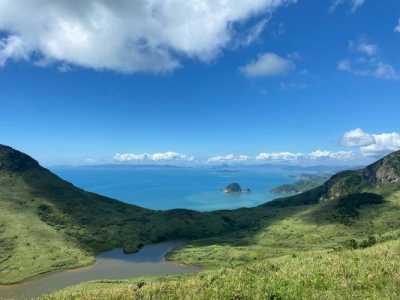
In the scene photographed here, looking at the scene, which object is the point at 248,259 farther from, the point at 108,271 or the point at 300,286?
the point at 300,286

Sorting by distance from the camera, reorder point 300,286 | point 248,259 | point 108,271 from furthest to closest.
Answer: point 108,271
point 248,259
point 300,286

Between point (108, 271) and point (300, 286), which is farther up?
point (300, 286)

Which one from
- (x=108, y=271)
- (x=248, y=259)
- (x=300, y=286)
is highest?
(x=300, y=286)

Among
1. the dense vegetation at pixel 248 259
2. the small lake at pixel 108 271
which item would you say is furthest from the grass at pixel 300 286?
the small lake at pixel 108 271

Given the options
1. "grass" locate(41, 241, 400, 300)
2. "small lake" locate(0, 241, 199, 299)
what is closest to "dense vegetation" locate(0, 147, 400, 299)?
"grass" locate(41, 241, 400, 300)

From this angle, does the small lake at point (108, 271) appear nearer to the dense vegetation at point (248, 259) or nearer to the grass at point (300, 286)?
the dense vegetation at point (248, 259)

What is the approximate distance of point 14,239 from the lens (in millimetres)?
169000

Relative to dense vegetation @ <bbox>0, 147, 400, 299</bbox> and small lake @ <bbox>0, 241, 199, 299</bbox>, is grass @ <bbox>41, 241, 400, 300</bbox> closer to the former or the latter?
dense vegetation @ <bbox>0, 147, 400, 299</bbox>

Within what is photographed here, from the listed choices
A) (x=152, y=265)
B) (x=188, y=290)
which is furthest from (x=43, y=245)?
(x=188, y=290)

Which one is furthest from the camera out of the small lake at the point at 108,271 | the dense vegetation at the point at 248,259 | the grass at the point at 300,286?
the small lake at the point at 108,271

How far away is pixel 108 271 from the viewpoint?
457 ft

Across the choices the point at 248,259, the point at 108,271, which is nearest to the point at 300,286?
the point at 248,259

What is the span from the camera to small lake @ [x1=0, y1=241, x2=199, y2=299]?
11788 cm

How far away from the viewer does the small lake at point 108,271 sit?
118 m
